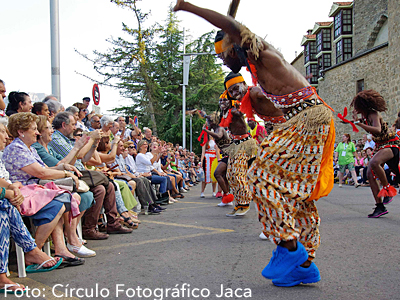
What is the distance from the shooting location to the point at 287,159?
2834 mm

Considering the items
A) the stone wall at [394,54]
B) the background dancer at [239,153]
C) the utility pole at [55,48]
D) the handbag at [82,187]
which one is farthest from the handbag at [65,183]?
the stone wall at [394,54]

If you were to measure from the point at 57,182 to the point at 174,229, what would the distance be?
2.09 meters

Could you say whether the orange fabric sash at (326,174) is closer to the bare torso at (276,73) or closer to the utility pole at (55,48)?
the bare torso at (276,73)

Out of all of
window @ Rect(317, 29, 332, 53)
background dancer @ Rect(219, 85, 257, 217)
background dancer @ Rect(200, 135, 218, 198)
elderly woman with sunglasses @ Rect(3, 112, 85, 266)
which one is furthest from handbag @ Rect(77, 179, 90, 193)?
window @ Rect(317, 29, 332, 53)

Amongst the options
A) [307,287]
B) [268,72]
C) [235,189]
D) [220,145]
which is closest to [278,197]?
[307,287]

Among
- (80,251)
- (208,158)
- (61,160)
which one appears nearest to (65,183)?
(61,160)

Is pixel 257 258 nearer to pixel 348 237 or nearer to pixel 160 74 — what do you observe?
pixel 348 237

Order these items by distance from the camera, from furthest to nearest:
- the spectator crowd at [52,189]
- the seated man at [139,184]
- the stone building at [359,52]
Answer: the stone building at [359,52], the seated man at [139,184], the spectator crowd at [52,189]

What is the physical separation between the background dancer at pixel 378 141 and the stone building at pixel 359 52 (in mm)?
15726

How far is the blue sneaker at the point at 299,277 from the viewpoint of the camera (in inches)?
110

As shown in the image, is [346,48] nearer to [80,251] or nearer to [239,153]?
[239,153]

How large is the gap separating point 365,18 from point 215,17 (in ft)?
110

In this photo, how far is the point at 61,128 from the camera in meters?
4.88

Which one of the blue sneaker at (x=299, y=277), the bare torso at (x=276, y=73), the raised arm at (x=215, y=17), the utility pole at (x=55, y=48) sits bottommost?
the blue sneaker at (x=299, y=277)
